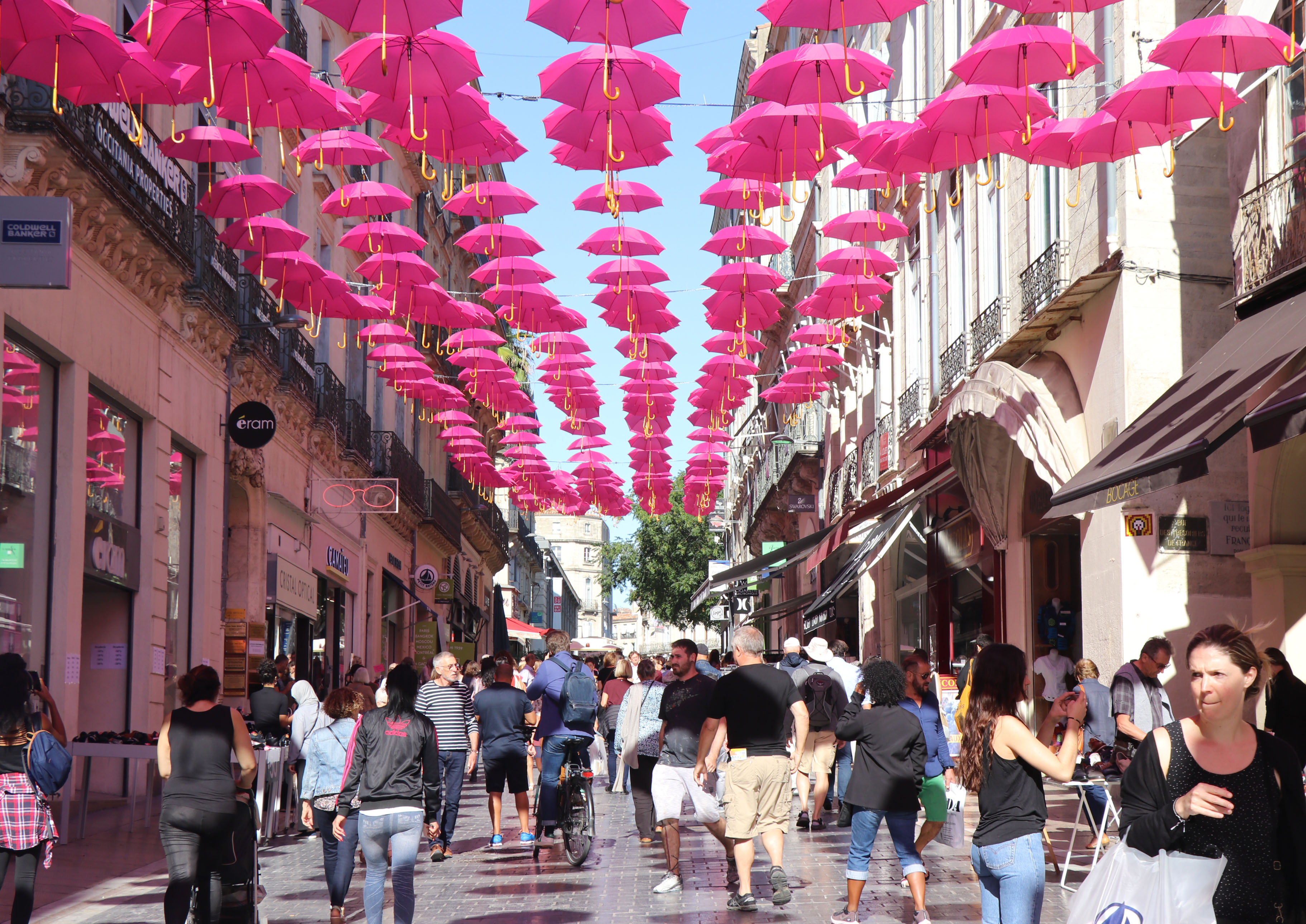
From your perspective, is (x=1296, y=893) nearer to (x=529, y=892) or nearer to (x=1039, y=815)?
(x=1039, y=815)

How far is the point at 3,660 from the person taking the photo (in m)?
8.05

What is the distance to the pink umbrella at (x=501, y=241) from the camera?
17219mm

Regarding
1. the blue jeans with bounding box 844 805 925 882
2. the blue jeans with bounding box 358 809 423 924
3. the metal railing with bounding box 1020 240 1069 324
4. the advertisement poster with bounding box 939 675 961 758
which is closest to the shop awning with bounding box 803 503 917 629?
the advertisement poster with bounding box 939 675 961 758

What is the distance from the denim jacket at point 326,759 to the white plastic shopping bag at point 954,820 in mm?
4203

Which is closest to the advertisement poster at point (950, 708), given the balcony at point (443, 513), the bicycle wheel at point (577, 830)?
the bicycle wheel at point (577, 830)

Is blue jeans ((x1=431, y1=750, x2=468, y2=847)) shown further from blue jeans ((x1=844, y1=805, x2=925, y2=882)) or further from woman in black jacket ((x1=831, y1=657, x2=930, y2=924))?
blue jeans ((x1=844, y1=805, x2=925, y2=882))

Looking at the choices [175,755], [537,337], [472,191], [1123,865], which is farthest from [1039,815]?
[537,337]

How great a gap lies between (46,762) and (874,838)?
479 centimetres

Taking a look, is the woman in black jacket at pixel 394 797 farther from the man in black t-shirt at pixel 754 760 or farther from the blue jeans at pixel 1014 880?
the blue jeans at pixel 1014 880

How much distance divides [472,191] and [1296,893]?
42.0 ft

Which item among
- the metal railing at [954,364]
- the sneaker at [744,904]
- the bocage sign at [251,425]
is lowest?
the sneaker at [744,904]

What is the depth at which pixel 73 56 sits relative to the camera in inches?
410

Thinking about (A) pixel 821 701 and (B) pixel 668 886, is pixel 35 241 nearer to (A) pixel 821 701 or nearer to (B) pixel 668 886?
(B) pixel 668 886

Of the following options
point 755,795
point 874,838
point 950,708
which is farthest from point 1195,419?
point 950,708
